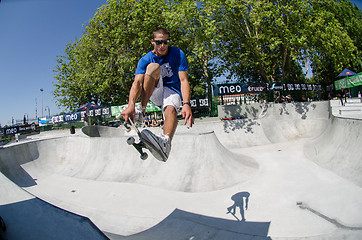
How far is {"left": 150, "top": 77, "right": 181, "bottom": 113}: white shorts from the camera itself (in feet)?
11.0

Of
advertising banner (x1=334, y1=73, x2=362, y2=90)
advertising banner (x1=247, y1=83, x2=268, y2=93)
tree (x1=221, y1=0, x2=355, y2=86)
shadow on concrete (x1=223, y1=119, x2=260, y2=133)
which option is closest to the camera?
shadow on concrete (x1=223, y1=119, x2=260, y2=133)

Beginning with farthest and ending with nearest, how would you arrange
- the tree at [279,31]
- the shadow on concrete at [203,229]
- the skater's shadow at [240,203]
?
the tree at [279,31]
the skater's shadow at [240,203]
the shadow on concrete at [203,229]

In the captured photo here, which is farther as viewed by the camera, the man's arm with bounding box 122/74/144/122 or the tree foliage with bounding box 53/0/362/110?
the tree foliage with bounding box 53/0/362/110

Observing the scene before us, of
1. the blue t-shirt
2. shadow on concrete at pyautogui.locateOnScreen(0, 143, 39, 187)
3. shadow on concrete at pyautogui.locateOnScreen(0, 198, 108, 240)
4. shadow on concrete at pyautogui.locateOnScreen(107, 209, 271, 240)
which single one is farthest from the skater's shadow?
shadow on concrete at pyautogui.locateOnScreen(0, 143, 39, 187)

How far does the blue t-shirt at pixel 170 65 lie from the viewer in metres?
3.29

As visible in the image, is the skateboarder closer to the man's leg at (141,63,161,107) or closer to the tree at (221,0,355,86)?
the man's leg at (141,63,161,107)

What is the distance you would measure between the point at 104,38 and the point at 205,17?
10010 mm

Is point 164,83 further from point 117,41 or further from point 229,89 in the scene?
point 117,41

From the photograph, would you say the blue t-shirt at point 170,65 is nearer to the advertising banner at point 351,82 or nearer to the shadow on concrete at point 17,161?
the shadow on concrete at point 17,161

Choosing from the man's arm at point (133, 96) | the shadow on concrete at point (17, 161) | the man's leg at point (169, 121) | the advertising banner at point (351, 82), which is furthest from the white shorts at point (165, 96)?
the advertising banner at point (351, 82)

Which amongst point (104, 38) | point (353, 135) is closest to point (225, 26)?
point (104, 38)

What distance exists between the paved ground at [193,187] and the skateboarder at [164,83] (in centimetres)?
157

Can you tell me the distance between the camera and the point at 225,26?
19.5 m

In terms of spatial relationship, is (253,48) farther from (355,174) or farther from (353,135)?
(355,174)
